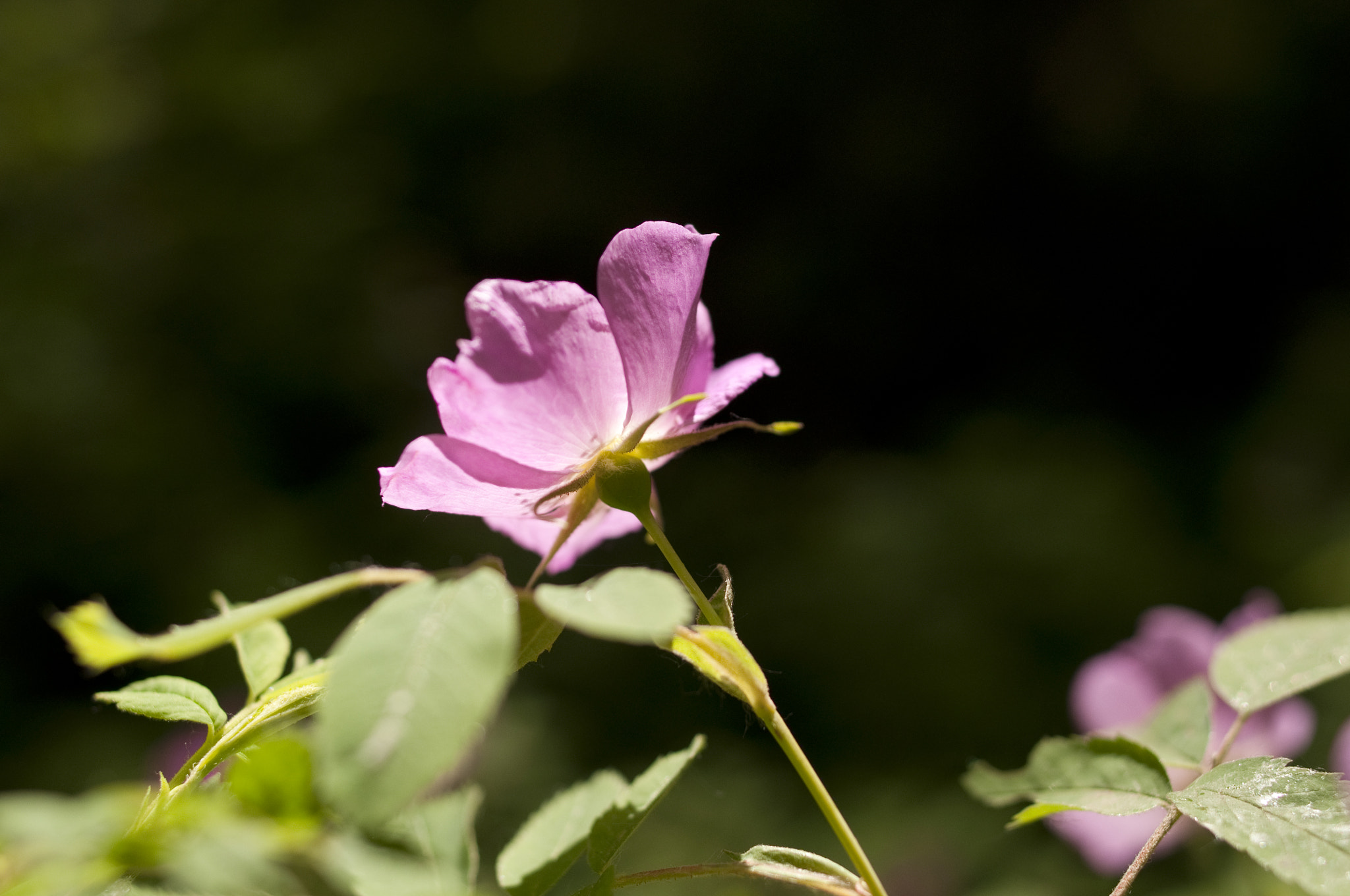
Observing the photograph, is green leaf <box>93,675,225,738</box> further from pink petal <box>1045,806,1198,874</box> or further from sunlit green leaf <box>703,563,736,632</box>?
pink petal <box>1045,806,1198,874</box>

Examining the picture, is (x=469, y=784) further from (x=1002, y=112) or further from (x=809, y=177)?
(x=1002, y=112)

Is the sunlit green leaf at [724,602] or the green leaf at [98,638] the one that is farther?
the sunlit green leaf at [724,602]

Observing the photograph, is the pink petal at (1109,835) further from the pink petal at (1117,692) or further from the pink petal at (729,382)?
the pink petal at (729,382)

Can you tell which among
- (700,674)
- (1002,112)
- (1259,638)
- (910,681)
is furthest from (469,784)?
(1002,112)

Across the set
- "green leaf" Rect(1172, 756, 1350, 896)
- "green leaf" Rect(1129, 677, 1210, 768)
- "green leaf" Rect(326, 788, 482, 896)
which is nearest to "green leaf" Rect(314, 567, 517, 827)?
"green leaf" Rect(326, 788, 482, 896)

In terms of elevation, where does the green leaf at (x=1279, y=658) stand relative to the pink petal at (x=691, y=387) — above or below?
below

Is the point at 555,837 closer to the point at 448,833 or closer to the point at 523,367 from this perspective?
the point at 448,833

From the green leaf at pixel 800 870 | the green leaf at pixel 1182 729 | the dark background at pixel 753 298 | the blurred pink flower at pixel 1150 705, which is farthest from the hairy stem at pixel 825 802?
the dark background at pixel 753 298
